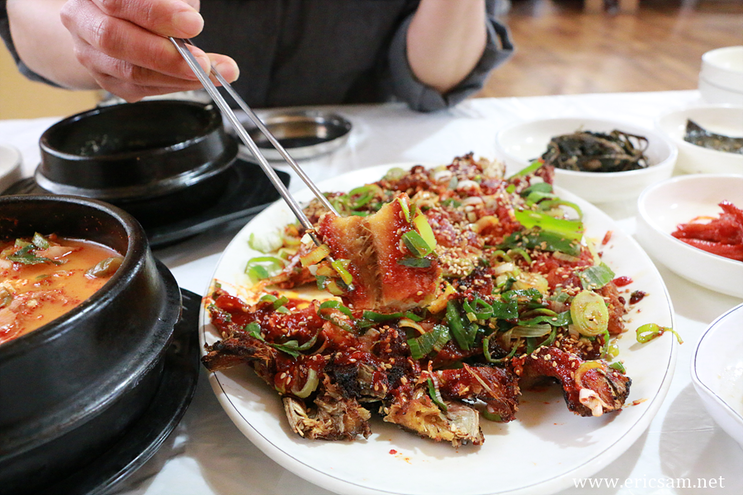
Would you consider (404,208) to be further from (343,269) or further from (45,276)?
(45,276)

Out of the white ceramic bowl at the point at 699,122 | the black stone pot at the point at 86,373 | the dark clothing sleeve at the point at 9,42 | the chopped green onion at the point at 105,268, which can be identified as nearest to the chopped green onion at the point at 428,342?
the black stone pot at the point at 86,373

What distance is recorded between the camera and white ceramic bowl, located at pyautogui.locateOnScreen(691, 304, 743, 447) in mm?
1163

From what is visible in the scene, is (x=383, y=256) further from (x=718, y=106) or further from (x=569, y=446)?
(x=718, y=106)

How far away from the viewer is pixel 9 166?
92.3 inches

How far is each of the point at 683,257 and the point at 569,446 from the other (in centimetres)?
91

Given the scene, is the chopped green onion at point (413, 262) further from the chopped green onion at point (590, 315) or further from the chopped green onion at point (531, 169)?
the chopped green onion at point (531, 169)

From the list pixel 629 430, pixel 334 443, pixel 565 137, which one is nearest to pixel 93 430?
pixel 334 443

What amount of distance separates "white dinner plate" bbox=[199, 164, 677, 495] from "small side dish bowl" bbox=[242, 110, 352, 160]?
158 centimetres

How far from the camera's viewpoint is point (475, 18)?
3.05 m

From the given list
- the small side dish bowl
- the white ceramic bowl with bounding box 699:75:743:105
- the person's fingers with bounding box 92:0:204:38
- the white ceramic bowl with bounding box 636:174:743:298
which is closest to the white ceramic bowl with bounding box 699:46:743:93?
the white ceramic bowl with bounding box 699:75:743:105

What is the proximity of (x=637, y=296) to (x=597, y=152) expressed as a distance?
1.13 metres

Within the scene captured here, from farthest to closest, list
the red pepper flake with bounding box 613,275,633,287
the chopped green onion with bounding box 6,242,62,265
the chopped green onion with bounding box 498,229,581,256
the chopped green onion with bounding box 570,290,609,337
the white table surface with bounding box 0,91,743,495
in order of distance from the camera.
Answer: the chopped green onion with bounding box 498,229,581,256, the red pepper flake with bounding box 613,275,633,287, the chopped green onion with bounding box 570,290,609,337, the chopped green onion with bounding box 6,242,62,265, the white table surface with bounding box 0,91,743,495

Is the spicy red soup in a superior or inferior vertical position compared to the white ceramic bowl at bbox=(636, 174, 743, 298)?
superior

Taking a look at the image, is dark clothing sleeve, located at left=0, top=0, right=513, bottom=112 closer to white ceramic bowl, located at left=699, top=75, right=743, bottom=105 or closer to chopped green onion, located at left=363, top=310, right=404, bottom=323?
white ceramic bowl, located at left=699, top=75, right=743, bottom=105
